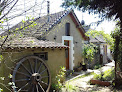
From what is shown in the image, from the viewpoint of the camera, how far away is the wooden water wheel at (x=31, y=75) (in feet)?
18.5

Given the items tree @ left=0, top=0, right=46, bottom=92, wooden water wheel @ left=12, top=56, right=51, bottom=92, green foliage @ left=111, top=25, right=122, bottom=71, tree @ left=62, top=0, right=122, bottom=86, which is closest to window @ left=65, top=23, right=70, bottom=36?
tree @ left=62, top=0, right=122, bottom=86

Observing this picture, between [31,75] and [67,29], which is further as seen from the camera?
[67,29]

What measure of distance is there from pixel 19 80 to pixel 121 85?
18.5 ft

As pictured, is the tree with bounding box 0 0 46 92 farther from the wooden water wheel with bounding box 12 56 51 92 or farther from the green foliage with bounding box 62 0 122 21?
the green foliage with bounding box 62 0 122 21

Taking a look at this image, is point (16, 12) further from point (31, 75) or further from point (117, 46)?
point (117, 46)

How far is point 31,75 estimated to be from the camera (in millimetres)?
5891

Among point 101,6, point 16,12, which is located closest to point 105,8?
point 101,6

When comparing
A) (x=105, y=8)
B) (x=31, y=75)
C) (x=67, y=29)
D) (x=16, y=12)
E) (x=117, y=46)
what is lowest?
(x=31, y=75)

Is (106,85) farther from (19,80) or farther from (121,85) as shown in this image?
(19,80)

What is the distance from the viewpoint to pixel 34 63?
6359mm

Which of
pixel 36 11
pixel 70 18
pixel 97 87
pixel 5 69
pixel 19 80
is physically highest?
pixel 70 18

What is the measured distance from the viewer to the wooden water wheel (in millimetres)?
5641

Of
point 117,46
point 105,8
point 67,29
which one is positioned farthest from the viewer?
point 67,29

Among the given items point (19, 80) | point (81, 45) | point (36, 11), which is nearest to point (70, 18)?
point (81, 45)
